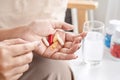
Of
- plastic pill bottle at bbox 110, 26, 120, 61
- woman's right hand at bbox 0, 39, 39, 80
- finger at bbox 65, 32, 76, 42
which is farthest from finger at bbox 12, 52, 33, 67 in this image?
plastic pill bottle at bbox 110, 26, 120, 61

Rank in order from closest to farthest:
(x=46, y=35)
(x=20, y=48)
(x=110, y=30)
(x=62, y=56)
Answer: (x=20, y=48) → (x=62, y=56) → (x=46, y=35) → (x=110, y=30)

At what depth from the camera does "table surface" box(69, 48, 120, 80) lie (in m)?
0.90

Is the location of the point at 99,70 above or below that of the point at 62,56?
below

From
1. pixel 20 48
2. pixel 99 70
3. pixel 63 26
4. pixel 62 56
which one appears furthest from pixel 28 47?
pixel 99 70

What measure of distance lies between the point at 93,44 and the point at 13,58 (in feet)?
1.28

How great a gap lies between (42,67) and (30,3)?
34 centimetres

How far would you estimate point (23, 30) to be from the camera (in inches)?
33.4

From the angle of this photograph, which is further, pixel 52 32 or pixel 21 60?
pixel 52 32

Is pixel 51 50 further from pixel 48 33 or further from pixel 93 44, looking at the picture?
pixel 93 44

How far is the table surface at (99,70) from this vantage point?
90cm

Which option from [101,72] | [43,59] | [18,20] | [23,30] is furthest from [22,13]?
[101,72]

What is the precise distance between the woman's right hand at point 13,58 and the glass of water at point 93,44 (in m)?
0.33

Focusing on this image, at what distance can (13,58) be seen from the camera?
2.11 feet

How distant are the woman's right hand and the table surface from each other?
0.96 ft
